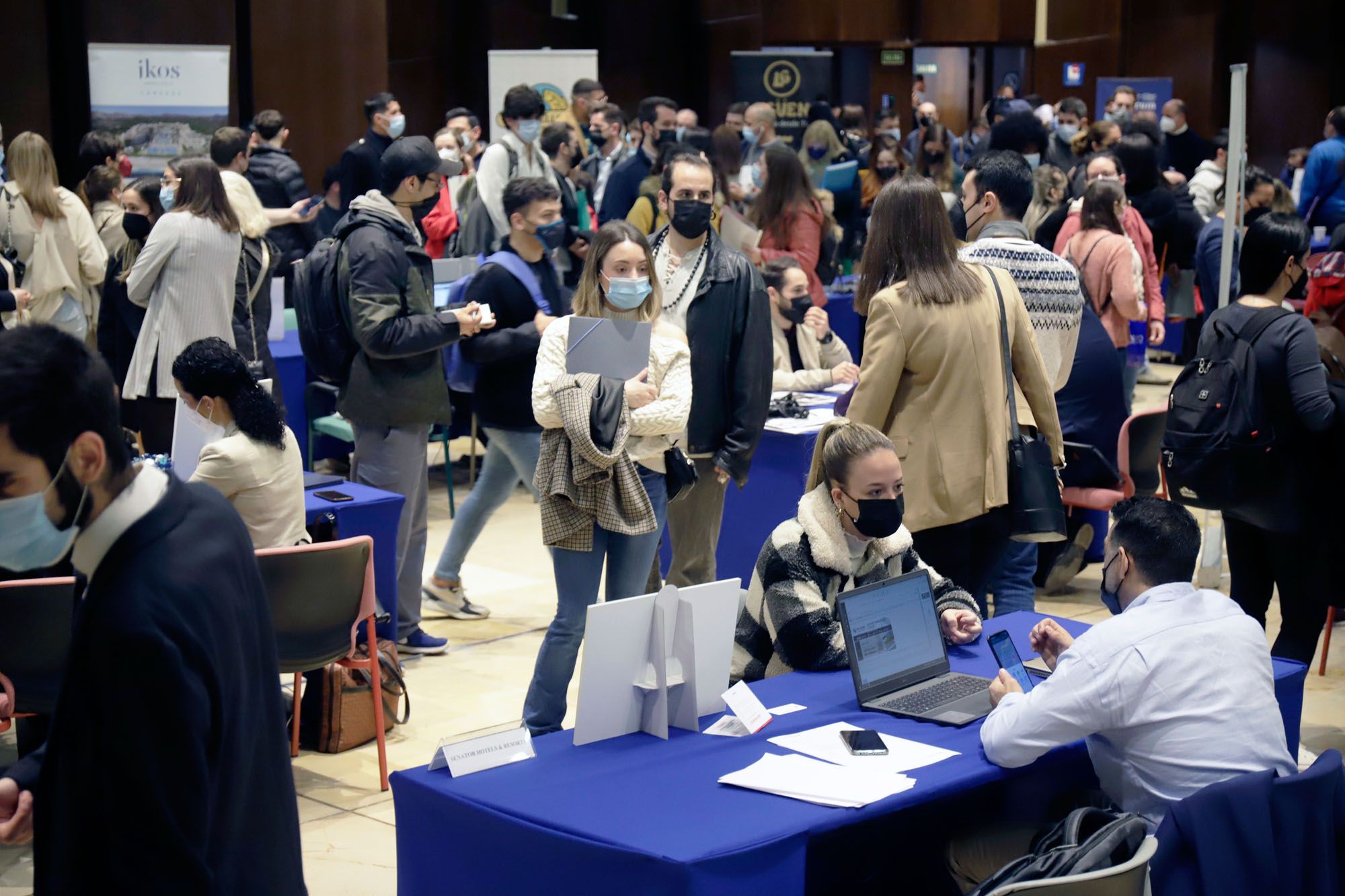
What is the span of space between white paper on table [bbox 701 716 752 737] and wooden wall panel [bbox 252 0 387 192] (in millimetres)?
8999

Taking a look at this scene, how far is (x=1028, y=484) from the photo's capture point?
4.04m

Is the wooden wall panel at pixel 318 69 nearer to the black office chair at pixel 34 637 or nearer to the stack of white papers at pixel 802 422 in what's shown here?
the stack of white papers at pixel 802 422

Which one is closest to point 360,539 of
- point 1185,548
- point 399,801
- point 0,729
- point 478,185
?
point 0,729

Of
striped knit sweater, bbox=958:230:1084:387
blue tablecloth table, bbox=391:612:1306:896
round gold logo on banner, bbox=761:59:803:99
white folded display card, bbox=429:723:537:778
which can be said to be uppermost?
round gold logo on banner, bbox=761:59:803:99

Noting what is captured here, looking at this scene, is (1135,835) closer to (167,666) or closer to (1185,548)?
(1185,548)

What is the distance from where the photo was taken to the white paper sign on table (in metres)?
Result: 2.93

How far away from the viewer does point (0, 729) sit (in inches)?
145

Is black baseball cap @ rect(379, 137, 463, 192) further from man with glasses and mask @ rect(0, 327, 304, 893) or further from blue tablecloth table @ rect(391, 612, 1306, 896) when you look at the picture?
man with glasses and mask @ rect(0, 327, 304, 893)

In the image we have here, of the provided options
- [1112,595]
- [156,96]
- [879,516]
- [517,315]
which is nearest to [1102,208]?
[517,315]

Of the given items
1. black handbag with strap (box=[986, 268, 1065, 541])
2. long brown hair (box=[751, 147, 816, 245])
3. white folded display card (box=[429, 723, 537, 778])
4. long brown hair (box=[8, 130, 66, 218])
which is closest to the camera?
white folded display card (box=[429, 723, 537, 778])

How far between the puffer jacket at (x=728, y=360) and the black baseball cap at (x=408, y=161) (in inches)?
38.2

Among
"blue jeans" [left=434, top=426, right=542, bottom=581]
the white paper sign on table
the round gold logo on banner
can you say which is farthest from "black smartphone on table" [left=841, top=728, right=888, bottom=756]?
the round gold logo on banner

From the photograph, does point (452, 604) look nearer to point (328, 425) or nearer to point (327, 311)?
point (327, 311)

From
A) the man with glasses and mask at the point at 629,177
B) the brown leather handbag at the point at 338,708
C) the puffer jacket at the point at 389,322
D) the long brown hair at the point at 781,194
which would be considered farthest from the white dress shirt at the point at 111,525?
the man with glasses and mask at the point at 629,177
